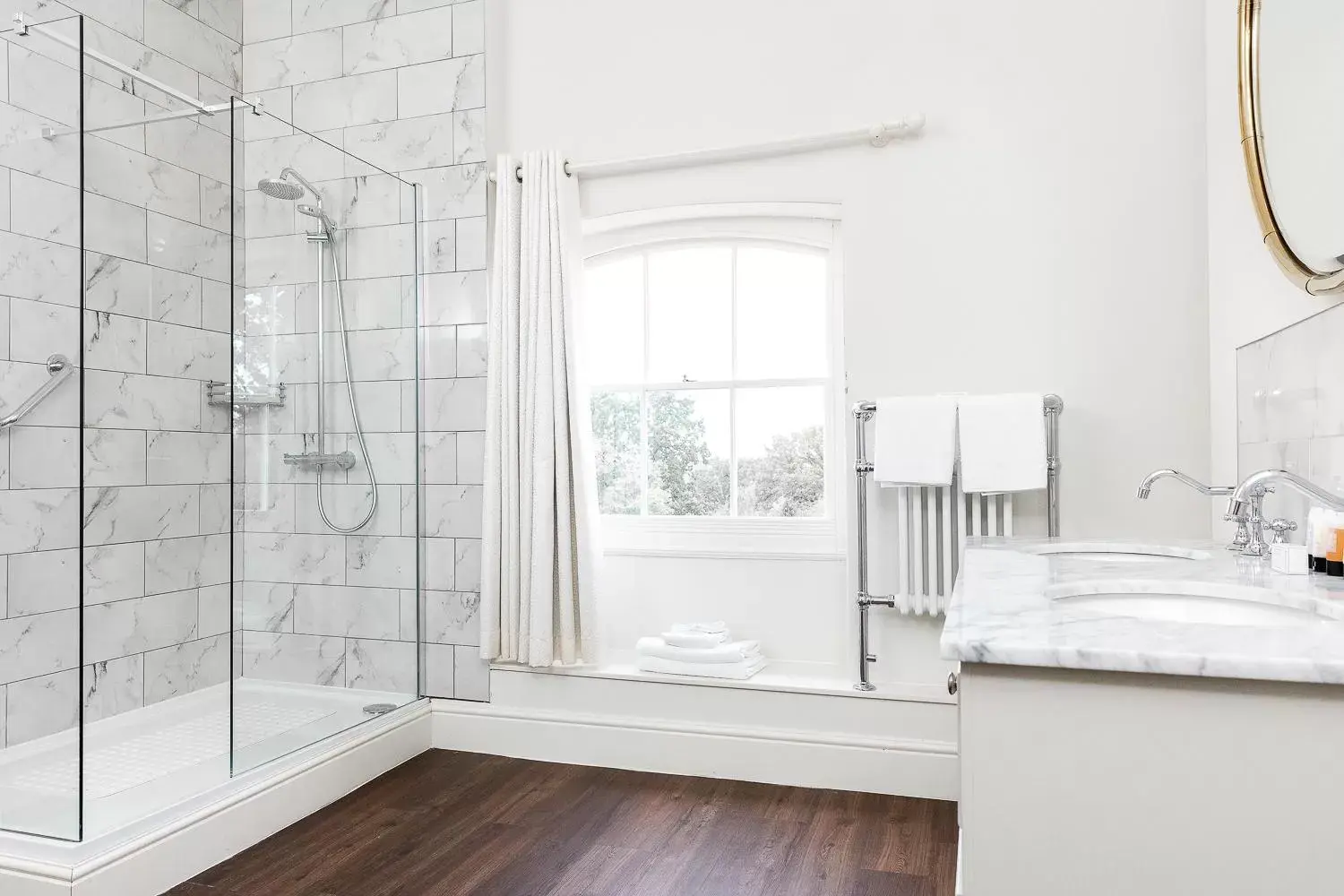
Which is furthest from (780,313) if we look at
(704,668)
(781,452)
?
(704,668)

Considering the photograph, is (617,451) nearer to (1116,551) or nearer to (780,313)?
(780,313)

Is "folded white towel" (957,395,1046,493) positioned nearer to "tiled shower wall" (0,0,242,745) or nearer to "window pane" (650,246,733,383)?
"window pane" (650,246,733,383)

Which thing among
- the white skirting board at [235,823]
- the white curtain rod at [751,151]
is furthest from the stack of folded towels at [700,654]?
the white curtain rod at [751,151]

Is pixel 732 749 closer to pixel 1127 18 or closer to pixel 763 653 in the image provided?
pixel 763 653

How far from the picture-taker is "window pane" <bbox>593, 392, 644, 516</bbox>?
3152 mm

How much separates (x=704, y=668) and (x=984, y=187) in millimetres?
1673

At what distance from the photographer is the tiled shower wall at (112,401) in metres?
2.04

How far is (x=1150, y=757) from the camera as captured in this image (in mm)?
860

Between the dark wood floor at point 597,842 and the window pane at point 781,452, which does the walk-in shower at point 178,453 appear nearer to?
the dark wood floor at point 597,842

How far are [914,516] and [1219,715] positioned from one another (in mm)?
1790

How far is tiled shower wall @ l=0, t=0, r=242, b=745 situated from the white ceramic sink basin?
2.04 m

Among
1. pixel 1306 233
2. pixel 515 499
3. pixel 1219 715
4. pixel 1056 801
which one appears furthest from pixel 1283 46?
pixel 515 499

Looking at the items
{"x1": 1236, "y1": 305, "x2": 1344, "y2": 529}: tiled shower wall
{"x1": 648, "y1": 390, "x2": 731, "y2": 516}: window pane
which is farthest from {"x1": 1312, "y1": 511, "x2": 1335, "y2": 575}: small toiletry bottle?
{"x1": 648, "y1": 390, "x2": 731, "y2": 516}: window pane

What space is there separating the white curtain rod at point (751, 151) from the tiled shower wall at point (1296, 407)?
1.15 metres
